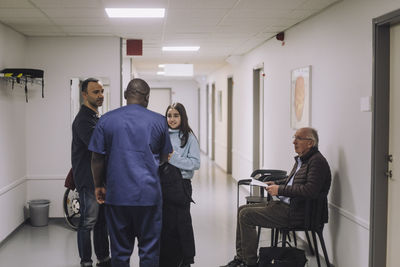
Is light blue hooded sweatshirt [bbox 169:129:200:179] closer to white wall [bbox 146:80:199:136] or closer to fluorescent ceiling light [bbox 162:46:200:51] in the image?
fluorescent ceiling light [bbox 162:46:200:51]

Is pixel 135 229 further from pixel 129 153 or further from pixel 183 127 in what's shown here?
pixel 183 127

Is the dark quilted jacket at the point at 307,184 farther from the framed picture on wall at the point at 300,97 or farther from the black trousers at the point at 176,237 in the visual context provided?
the framed picture on wall at the point at 300,97

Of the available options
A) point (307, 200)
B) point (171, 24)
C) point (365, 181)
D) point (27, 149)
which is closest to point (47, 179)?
point (27, 149)

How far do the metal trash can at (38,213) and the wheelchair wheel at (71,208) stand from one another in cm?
27

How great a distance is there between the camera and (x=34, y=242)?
15.8 feet

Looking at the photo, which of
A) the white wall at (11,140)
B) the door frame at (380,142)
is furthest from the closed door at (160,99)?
the door frame at (380,142)

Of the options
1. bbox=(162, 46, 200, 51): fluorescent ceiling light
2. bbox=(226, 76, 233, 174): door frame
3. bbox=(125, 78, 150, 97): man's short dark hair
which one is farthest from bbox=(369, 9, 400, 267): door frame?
bbox=(226, 76, 233, 174): door frame

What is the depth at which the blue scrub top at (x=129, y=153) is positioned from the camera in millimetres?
2738

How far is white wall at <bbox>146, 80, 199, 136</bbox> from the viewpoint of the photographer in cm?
1600

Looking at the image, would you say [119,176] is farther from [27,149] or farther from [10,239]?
[27,149]

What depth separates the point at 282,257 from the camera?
359cm

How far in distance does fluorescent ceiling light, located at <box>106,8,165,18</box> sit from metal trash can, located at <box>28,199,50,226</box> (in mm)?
2502

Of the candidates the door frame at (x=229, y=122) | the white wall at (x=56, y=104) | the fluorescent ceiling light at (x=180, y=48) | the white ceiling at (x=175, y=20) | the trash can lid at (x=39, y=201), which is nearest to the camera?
the white ceiling at (x=175, y=20)

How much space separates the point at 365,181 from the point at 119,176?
6.19 feet
